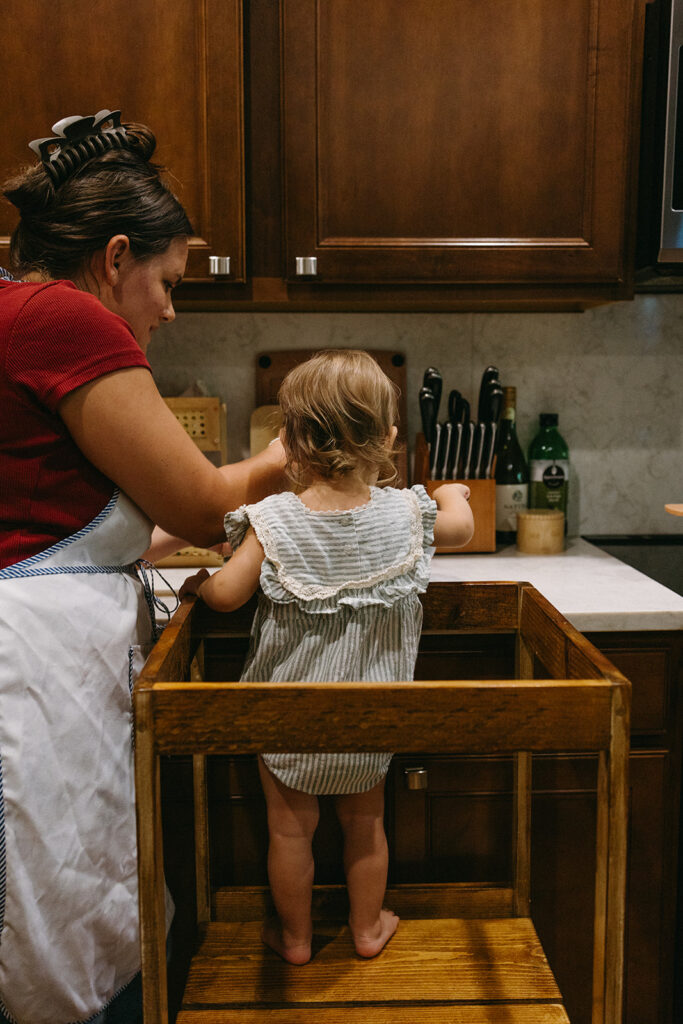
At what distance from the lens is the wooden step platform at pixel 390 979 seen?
1.02 m

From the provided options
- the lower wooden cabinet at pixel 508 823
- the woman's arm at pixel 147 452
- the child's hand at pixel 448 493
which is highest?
the woman's arm at pixel 147 452

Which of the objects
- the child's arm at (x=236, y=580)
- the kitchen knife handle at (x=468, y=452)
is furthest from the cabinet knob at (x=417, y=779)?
the kitchen knife handle at (x=468, y=452)

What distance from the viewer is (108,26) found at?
5.13 feet

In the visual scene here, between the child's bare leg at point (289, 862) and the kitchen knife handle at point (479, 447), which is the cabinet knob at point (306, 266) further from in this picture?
the child's bare leg at point (289, 862)

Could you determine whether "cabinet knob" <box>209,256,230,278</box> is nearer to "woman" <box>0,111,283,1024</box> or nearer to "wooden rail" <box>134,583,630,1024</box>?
"woman" <box>0,111,283,1024</box>

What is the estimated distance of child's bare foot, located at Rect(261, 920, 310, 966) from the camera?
113cm

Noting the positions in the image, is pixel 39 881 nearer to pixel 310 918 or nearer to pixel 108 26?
pixel 310 918

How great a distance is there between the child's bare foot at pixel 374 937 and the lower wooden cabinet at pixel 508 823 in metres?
0.31

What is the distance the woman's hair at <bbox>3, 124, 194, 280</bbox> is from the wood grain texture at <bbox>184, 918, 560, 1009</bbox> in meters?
0.95

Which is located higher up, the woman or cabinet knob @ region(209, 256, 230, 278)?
cabinet knob @ region(209, 256, 230, 278)

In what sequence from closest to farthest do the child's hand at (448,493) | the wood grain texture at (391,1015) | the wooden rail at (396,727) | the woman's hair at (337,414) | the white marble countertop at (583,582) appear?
the wooden rail at (396,727) → the wood grain texture at (391,1015) → the woman's hair at (337,414) → the child's hand at (448,493) → the white marble countertop at (583,582)

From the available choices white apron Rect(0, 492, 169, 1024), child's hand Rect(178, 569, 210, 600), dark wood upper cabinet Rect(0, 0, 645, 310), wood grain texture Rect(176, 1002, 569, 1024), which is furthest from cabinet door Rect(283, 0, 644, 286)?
wood grain texture Rect(176, 1002, 569, 1024)

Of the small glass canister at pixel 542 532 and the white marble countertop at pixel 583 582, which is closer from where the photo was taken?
the white marble countertop at pixel 583 582

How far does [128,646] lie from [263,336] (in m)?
1.17
